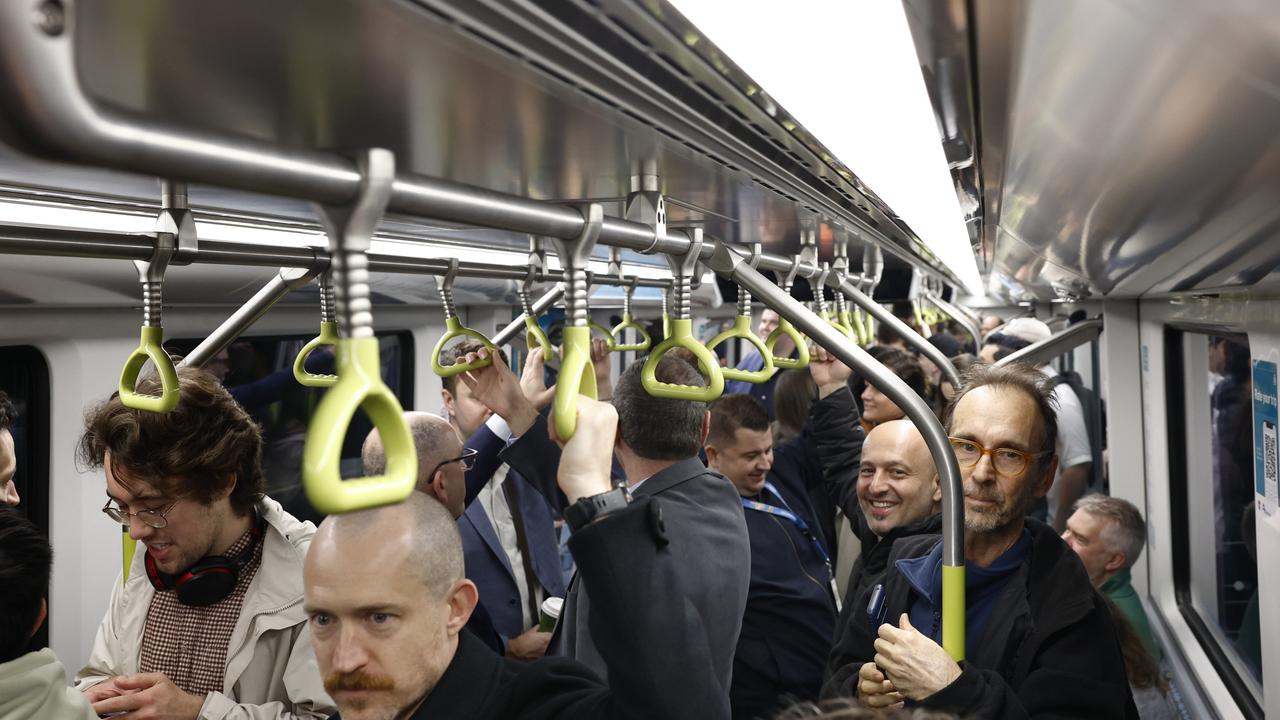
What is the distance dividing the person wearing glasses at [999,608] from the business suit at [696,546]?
0.30m

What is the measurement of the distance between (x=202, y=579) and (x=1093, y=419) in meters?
6.50

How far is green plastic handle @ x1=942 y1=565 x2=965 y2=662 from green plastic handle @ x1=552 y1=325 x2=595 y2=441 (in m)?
1.04

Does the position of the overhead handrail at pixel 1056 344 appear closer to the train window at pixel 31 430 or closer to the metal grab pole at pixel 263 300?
the metal grab pole at pixel 263 300

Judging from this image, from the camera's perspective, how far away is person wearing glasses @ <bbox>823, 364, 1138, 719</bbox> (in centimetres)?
190

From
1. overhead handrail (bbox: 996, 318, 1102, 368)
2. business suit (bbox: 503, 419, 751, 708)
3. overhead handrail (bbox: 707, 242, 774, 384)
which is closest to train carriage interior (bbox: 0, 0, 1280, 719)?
overhead handrail (bbox: 707, 242, 774, 384)

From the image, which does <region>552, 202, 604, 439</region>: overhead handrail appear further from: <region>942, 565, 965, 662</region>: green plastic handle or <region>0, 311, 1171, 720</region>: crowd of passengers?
<region>942, 565, 965, 662</region>: green plastic handle

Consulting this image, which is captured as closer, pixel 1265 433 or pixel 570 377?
pixel 570 377

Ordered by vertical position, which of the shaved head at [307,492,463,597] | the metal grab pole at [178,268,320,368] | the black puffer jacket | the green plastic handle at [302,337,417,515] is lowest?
the black puffer jacket

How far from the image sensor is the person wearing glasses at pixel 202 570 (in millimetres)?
2125

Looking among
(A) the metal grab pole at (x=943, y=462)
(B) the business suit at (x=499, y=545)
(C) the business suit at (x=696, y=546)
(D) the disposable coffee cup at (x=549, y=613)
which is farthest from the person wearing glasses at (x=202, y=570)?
(A) the metal grab pole at (x=943, y=462)

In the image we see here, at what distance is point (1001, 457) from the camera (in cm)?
227

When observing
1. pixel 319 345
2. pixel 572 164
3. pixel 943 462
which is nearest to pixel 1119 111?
pixel 572 164

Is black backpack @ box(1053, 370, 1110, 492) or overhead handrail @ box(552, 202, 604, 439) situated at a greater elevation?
overhead handrail @ box(552, 202, 604, 439)

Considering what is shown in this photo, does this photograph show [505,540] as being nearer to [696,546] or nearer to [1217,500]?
[696,546]
